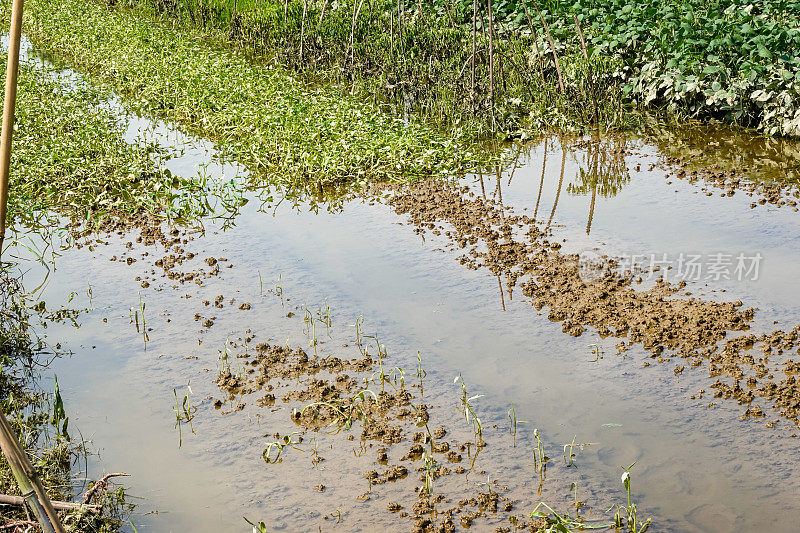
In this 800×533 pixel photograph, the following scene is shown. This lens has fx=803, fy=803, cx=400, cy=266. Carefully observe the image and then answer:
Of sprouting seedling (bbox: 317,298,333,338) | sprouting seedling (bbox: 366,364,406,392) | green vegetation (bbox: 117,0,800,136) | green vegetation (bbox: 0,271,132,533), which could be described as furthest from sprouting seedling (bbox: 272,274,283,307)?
green vegetation (bbox: 117,0,800,136)

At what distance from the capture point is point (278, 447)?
332 centimetres

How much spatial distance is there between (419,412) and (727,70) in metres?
5.06

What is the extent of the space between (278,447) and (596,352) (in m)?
1.61

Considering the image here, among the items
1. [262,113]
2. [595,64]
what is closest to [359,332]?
[262,113]

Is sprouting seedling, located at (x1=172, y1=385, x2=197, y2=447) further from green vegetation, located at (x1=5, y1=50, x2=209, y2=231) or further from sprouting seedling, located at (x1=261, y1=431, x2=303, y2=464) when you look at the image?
green vegetation, located at (x1=5, y1=50, x2=209, y2=231)

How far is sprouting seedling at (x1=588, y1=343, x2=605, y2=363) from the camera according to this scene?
152 inches

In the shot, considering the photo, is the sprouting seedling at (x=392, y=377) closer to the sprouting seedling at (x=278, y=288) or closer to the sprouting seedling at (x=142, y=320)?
the sprouting seedling at (x=278, y=288)

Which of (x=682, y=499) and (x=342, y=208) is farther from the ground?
(x=342, y=208)

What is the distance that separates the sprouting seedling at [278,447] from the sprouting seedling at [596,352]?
147 cm

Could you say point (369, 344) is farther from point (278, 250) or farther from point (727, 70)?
point (727, 70)

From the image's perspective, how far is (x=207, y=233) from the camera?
224 inches

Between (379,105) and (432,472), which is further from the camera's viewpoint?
(379,105)

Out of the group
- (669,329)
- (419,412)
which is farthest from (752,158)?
(419,412)

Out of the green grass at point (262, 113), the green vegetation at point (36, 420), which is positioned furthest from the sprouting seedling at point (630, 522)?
the green grass at point (262, 113)
